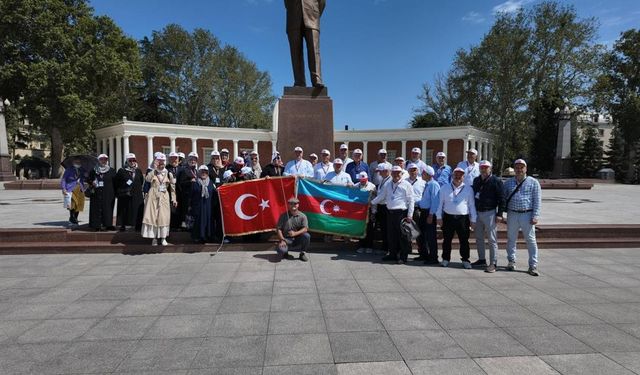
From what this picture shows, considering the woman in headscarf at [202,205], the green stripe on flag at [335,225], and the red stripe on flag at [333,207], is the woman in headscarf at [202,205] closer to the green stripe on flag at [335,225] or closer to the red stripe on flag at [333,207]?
the red stripe on flag at [333,207]

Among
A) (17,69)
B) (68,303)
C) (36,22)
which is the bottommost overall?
(68,303)

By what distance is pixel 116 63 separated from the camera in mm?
32875

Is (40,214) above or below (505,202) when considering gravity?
below

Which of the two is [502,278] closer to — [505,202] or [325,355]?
[505,202]

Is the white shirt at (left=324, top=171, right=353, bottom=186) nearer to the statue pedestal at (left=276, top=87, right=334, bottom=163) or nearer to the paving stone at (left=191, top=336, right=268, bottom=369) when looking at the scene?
the statue pedestal at (left=276, top=87, right=334, bottom=163)

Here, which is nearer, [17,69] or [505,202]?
[505,202]

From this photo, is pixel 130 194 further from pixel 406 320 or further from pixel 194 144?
pixel 194 144

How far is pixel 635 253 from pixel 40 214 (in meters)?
15.4

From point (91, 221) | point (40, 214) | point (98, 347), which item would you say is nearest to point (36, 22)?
point (40, 214)

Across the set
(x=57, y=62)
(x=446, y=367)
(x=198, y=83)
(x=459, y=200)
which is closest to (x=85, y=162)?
(x=459, y=200)

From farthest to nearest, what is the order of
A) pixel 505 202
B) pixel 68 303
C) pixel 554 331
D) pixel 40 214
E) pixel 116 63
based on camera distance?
pixel 116 63 → pixel 40 214 → pixel 505 202 → pixel 68 303 → pixel 554 331

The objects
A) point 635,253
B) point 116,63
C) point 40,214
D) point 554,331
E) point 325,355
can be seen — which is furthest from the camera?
point 116,63

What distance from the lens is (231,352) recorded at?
354 cm

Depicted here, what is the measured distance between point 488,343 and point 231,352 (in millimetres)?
2428
